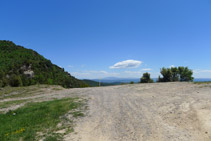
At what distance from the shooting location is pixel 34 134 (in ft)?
22.2

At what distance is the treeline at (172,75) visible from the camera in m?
53.2

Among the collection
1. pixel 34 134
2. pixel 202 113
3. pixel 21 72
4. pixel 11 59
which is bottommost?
pixel 34 134

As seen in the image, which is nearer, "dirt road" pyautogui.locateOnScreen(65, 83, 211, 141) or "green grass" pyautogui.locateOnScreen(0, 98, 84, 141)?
"dirt road" pyautogui.locateOnScreen(65, 83, 211, 141)

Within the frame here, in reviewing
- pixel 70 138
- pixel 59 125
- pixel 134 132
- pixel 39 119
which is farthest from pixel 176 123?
pixel 39 119

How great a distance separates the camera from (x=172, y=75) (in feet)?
179

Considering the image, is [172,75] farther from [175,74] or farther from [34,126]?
[34,126]

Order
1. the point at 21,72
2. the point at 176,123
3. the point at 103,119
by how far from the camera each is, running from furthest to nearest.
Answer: the point at 21,72 → the point at 103,119 → the point at 176,123

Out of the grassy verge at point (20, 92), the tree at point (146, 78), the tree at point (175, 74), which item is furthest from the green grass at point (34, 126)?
the tree at point (175, 74)

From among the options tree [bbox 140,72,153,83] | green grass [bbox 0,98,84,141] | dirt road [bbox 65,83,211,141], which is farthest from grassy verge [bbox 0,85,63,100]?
tree [bbox 140,72,153,83]

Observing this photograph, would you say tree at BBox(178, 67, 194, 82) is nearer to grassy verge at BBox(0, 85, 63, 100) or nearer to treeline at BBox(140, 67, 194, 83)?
treeline at BBox(140, 67, 194, 83)

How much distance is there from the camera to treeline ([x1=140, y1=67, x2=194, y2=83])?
5325 cm

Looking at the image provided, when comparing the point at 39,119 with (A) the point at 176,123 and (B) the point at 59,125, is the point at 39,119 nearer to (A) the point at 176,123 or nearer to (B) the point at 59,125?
(B) the point at 59,125

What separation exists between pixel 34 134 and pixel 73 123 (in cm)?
213

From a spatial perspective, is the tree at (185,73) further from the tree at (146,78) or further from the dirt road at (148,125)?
the dirt road at (148,125)
